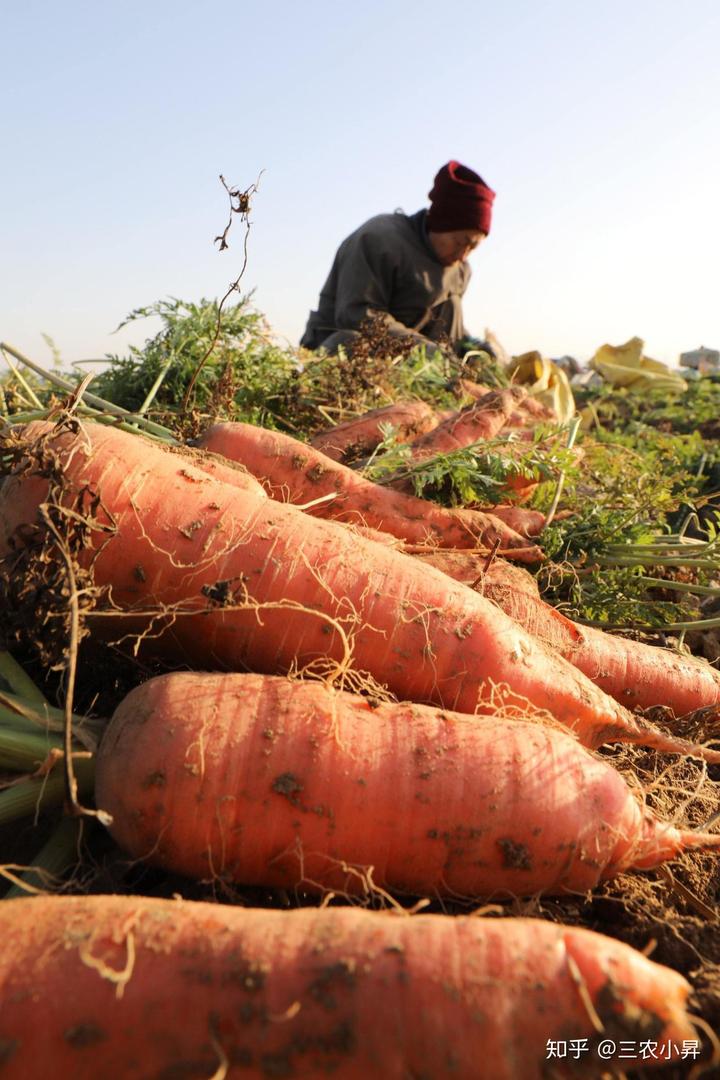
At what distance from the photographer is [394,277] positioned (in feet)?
25.3

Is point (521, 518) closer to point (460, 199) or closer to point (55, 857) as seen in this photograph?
point (55, 857)

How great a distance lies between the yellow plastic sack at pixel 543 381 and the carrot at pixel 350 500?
311 centimetres

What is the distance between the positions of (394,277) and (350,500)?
216 inches

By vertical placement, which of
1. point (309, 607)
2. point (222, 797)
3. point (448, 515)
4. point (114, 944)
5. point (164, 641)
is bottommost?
point (114, 944)

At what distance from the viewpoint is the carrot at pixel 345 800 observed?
161 centimetres

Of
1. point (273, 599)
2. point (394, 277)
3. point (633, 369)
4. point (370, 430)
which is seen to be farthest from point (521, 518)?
point (633, 369)

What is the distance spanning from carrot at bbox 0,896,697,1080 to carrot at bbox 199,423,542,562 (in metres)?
1.73

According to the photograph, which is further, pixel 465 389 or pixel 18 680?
pixel 465 389

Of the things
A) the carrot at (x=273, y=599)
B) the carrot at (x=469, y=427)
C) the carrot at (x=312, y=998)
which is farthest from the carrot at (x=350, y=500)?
the carrot at (x=312, y=998)

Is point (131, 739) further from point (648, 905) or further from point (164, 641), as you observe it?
point (648, 905)

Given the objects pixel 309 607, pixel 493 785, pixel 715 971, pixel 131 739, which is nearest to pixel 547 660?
pixel 493 785

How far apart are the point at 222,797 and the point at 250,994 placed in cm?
46

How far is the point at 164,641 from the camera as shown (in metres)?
2.03

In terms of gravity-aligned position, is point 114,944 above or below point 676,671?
below
